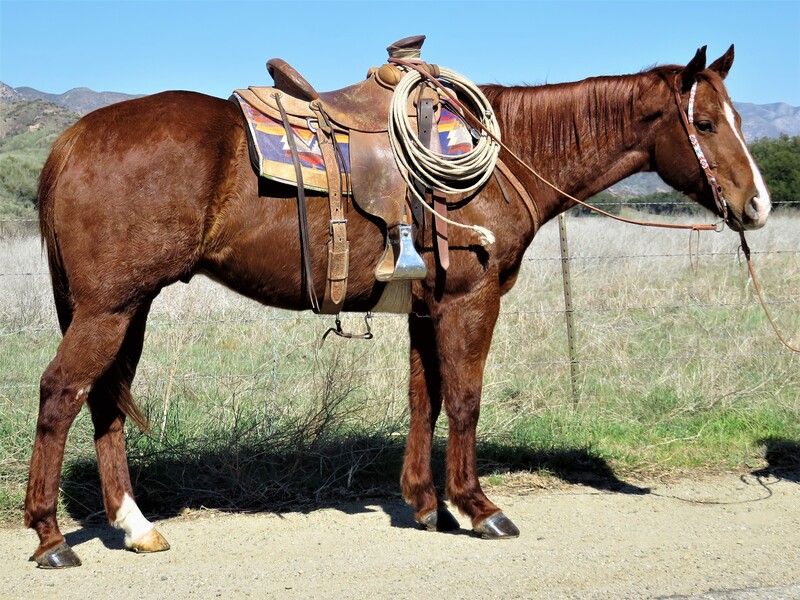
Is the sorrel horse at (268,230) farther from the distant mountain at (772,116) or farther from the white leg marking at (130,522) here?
the distant mountain at (772,116)

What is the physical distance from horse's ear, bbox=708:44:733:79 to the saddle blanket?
4.79 feet

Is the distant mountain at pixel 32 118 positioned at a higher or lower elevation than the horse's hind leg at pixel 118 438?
higher

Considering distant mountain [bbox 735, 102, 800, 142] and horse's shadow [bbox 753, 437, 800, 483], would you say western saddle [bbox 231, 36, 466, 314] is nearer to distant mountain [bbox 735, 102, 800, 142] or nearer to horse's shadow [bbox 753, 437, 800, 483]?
horse's shadow [bbox 753, 437, 800, 483]

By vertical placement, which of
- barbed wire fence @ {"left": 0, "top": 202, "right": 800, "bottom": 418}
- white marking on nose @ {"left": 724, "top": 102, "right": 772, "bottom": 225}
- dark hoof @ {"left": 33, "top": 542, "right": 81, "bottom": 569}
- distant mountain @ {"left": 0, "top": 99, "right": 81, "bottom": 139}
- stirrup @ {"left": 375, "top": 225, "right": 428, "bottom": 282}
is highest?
distant mountain @ {"left": 0, "top": 99, "right": 81, "bottom": 139}

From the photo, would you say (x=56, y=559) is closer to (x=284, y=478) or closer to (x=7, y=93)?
(x=284, y=478)

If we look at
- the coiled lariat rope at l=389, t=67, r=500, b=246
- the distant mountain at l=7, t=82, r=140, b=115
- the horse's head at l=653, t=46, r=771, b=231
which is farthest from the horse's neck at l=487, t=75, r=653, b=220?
the distant mountain at l=7, t=82, r=140, b=115

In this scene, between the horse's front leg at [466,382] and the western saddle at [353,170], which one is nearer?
the western saddle at [353,170]

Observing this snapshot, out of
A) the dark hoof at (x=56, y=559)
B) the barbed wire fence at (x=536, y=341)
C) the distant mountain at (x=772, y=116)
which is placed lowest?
the dark hoof at (x=56, y=559)

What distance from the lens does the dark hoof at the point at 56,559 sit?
144 inches

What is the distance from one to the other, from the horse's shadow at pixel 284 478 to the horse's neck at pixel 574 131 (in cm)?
178

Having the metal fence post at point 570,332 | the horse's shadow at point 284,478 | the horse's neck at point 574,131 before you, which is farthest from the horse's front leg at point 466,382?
the metal fence post at point 570,332

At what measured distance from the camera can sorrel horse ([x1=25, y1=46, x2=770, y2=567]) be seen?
362 centimetres

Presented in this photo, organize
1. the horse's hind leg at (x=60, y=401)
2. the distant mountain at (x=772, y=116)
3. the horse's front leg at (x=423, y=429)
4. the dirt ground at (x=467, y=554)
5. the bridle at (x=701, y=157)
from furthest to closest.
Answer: the distant mountain at (x=772, y=116) → the horse's front leg at (x=423, y=429) → the bridle at (x=701, y=157) → the horse's hind leg at (x=60, y=401) → the dirt ground at (x=467, y=554)

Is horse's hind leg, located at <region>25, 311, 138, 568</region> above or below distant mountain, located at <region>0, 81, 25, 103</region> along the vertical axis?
below
